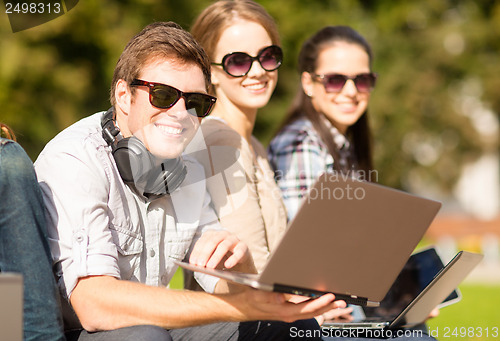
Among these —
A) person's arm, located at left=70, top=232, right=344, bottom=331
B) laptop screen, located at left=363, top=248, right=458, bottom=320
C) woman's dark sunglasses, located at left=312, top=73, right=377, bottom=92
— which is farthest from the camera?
woman's dark sunglasses, located at left=312, top=73, right=377, bottom=92

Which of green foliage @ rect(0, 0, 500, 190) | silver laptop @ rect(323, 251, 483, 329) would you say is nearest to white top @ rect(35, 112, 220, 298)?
silver laptop @ rect(323, 251, 483, 329)

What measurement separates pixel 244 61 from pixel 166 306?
1.69 m

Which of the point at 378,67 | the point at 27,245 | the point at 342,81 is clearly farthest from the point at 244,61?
the point at 378,67

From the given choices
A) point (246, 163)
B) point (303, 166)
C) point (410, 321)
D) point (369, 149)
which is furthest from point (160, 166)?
point (369, 149)

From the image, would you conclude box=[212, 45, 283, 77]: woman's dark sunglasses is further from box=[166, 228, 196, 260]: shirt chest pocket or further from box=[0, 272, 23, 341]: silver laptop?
box=[0, 272, 23, 341]: silver laptop

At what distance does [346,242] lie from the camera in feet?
6.25

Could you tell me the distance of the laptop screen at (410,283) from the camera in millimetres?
3082

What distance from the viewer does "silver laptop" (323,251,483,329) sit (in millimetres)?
2508

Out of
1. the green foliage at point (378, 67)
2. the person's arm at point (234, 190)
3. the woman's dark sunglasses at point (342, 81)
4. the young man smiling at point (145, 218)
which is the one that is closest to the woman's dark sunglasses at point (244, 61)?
the person's arm at point (234, 190)

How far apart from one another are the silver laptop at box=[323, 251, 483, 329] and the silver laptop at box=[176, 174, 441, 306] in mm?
481

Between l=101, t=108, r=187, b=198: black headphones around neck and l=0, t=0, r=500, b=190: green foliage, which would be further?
l=0, t=0, r=500, b=190: green foliage

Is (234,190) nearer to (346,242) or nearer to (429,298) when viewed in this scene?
(429,298)

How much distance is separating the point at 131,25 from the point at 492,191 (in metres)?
16.7

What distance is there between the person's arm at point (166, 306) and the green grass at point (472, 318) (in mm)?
2504
